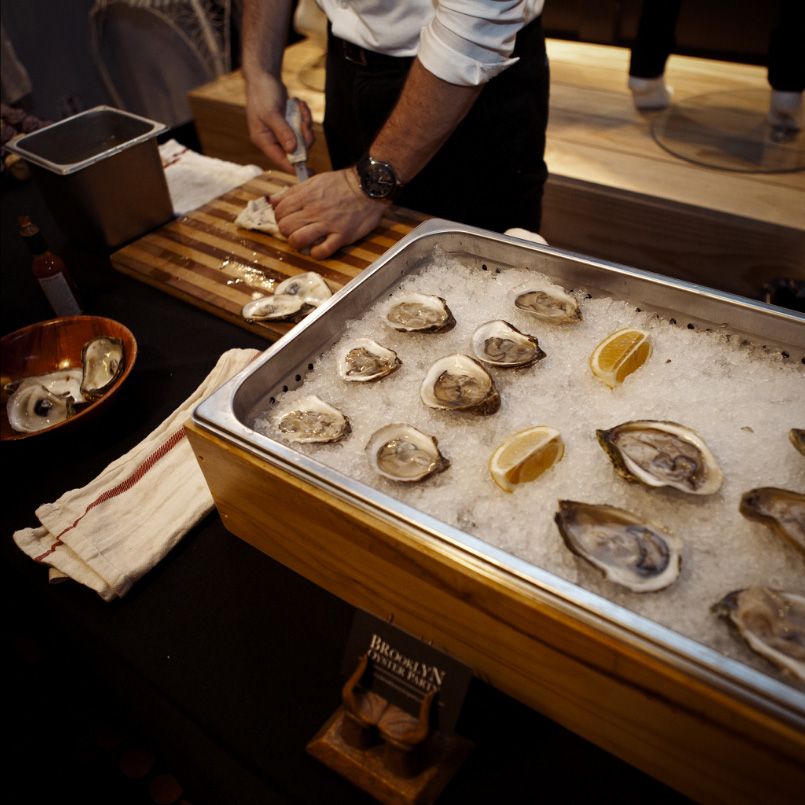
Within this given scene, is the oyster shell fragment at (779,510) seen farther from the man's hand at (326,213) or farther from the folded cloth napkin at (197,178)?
the folded cloth napkin at (197,178)

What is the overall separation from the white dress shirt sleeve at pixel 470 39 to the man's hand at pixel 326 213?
0.43 meters

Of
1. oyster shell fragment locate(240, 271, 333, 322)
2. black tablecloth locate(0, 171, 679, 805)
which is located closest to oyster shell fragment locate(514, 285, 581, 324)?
oyster shell fragment locate(240, 271, 333, 322)

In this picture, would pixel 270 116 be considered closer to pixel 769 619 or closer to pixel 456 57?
pixel 456 57

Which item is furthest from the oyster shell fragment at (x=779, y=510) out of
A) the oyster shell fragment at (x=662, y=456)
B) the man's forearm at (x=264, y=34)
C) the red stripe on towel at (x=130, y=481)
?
the man's forearm at (x=264, y=34)

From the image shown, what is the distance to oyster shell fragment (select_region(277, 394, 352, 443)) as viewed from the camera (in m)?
1.12

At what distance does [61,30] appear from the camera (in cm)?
463

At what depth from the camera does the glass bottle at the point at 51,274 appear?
1.62 m

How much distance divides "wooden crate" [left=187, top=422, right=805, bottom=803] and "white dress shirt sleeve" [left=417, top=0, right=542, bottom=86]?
43.9 inches

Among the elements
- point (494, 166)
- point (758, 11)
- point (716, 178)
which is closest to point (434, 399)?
point (494, 166)

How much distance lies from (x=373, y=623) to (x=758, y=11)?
3682 millimetres

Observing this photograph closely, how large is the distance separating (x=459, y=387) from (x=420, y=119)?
93 centimetres

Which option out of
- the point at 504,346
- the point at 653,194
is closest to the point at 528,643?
the point at 504,346

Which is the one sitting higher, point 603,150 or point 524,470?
point 524,470

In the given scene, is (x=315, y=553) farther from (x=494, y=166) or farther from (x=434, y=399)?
(x=494, y=166)
